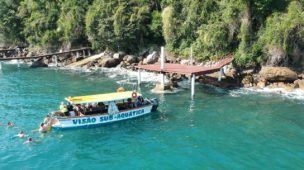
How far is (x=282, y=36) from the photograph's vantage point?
5175 centimetres

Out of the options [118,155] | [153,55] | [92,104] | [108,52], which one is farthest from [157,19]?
[118,155]

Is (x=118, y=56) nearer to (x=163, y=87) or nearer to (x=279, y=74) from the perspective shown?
(x=163, y=87)

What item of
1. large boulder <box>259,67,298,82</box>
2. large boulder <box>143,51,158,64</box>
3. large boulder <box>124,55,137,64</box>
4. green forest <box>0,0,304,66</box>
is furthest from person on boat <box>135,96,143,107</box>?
large boulder <box>124,55,137,64</box>

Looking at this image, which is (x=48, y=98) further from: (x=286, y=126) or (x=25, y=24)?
(x=25, y=24)

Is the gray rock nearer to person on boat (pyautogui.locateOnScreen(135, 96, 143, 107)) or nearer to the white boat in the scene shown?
the white boat

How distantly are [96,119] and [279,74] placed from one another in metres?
26.9

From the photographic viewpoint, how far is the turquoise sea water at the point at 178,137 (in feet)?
95.1

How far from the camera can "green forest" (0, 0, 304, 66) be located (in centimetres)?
5384

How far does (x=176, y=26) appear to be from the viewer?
2650 inches

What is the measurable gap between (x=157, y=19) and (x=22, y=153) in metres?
46.4

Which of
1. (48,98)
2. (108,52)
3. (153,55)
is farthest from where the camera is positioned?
(108,52)

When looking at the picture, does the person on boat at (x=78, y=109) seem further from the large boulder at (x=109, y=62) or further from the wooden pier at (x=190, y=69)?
the large boulder at (x=109, y=62)

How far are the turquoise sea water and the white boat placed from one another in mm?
887

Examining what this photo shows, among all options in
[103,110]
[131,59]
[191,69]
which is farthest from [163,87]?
[131,59]
